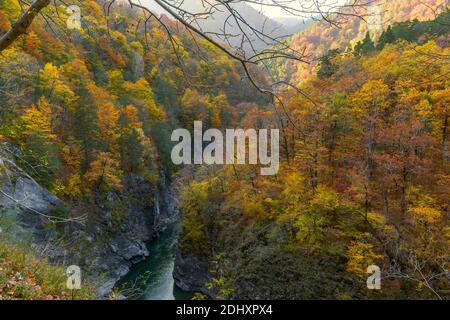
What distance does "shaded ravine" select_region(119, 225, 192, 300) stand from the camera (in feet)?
71.0

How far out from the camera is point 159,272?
25.3 meters

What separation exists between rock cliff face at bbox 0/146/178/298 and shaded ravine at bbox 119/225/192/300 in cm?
69

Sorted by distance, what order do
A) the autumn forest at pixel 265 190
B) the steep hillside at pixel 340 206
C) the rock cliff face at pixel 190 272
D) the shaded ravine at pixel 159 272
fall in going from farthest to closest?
1. the rock cliff face at pixel 190 272
2. the shaded ravine at pixel 159 272
3. the steep hillside at pixel 340 206
4. the autumn forest at pixel 265 190

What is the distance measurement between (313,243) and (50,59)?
27301 millimetres

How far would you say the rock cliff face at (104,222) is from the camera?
18047mm

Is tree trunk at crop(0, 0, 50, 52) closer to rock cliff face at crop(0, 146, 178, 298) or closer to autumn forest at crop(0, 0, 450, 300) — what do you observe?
autumn forest at crop(0, 0, 450, 300)

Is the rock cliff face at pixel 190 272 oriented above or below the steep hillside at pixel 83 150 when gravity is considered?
below

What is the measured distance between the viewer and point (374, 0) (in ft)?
7.18

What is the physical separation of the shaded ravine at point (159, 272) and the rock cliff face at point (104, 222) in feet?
2.26

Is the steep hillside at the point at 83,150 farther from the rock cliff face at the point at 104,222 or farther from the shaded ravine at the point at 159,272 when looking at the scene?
the shaded ravine at the point at 159,272

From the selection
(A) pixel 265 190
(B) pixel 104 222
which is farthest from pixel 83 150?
(A) pixel 265 190

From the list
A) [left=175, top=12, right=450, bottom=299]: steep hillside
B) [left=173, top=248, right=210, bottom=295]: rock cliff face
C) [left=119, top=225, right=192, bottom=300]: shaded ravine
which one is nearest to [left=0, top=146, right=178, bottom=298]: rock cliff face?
[left=119, top=225, right=192, bottom=300]: shaded ravine

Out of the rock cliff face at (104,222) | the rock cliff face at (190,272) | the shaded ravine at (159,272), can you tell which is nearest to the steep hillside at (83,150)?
the rock cliff face at (104,222)
